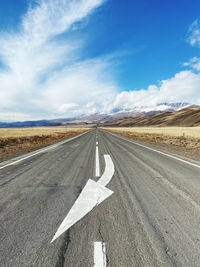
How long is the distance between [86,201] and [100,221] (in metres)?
0.74

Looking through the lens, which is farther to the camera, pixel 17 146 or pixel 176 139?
pixel 176 139

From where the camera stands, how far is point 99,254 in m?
1.79

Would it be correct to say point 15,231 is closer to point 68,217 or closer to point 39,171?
point 68,217

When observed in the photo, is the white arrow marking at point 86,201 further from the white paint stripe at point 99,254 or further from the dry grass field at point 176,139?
the dry grass field at point 176,139

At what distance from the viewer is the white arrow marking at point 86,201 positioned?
2.39 meters

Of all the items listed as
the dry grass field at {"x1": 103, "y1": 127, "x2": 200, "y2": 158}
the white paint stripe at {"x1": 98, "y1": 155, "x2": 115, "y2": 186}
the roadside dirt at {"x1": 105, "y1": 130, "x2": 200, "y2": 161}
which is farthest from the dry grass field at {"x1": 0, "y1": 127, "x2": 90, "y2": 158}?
the dry grass field at {"x1": 103, "y1": 127, "x2": 200, "y2": 158}

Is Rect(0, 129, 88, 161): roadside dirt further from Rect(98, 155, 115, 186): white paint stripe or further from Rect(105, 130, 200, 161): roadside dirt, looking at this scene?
Rect(105, 130, 200, 161): roadside dirt

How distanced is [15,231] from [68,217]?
33.2 inches

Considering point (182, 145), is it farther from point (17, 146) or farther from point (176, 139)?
point (17, 146)

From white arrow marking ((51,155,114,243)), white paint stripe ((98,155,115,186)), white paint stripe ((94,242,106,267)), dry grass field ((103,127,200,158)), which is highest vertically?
white paint stripe ((94,242,106,267))

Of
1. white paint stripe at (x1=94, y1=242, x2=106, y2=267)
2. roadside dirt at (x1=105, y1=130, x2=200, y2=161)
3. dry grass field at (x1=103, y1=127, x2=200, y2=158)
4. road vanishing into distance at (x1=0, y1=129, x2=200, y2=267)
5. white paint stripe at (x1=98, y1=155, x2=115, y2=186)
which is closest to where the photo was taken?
white paint stripe at (x1=94, y1=242, x2=106, y2=267)

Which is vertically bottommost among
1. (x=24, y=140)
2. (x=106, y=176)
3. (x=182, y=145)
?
(x=24, y=140)

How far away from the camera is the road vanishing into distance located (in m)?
1.78

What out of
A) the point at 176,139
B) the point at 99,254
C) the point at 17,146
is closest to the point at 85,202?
the point at 99,254
